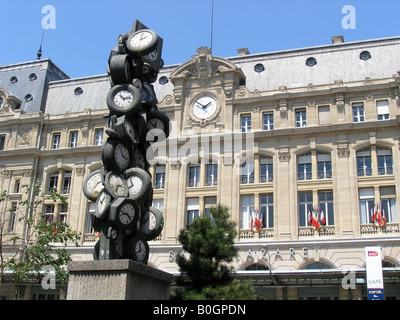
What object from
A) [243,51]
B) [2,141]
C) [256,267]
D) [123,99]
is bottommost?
[256,267]

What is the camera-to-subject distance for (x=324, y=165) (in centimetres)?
3775

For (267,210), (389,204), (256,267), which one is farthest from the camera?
(267,210)

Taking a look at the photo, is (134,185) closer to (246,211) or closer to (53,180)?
(246,211)

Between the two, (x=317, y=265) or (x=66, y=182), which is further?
(x=66, y=182)

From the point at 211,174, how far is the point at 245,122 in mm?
4908

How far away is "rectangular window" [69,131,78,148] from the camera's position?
4553cm

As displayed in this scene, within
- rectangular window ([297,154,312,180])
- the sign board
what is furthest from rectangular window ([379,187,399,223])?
the sign board

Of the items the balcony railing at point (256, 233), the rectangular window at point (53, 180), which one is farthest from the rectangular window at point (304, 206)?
the rectangular window at point (53, 180)

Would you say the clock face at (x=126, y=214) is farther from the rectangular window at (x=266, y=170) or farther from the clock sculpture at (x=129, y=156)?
the rectangular window at (x=266, y=170)

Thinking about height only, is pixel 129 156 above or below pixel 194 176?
below

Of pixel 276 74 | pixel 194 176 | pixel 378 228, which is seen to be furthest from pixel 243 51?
pixel 378 228

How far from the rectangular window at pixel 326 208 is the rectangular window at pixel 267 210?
11.4 ft
